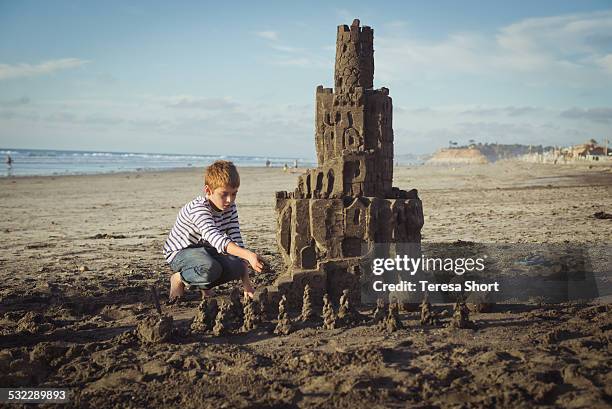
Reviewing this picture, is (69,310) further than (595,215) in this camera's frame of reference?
No

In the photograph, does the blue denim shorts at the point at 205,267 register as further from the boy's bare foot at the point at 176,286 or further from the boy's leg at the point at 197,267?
the boy's bare foot at the point at 176,286

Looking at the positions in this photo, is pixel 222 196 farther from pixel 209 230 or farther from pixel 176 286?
pixel 176 286

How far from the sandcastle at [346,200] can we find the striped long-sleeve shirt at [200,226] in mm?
800

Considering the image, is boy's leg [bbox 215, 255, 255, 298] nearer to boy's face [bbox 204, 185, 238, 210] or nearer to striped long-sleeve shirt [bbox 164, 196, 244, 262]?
striped long-sleeve shirt [bbox 164, 196, 244, 262]

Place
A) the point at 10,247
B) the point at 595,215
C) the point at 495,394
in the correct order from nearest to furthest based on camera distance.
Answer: the point at 495,394, the point at 10,247, the point at 595,215

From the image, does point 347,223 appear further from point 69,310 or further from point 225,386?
point 69,310

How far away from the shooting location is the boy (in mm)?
5773

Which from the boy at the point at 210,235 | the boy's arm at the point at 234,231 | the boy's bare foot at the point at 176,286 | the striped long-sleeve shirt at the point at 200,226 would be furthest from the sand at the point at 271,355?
the boy's arm at the point at 234,231

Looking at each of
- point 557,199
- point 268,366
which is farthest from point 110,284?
point 557,199

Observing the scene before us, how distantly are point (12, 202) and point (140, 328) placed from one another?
18559 mm

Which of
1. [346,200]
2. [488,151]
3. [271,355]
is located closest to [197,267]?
[271,355]

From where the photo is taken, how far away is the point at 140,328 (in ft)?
17.4

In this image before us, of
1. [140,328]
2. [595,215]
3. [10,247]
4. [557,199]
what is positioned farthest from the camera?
[557,199]

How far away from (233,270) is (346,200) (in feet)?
5.08
